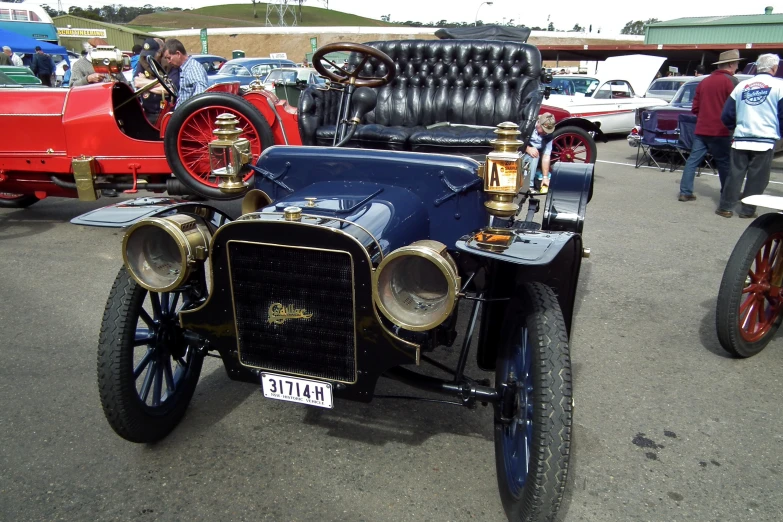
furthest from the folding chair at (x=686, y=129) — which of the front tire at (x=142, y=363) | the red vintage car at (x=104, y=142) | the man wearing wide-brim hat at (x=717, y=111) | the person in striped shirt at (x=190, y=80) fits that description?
the front tire at (x=142, y=363)

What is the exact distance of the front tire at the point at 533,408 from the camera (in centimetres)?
190

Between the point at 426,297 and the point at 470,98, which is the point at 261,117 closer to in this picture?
the point at 470,98

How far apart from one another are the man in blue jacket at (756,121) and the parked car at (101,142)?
4642 millimetres

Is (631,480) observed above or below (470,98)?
below

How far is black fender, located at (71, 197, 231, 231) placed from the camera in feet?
7.68

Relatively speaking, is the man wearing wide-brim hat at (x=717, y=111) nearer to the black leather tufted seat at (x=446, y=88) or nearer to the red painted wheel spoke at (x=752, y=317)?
the black leather tufted seat at (x=446, y=88)

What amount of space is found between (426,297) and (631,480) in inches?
46.1

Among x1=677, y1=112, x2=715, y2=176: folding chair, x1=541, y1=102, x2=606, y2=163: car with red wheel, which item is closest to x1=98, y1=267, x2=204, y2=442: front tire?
x1=541, y1=102, x2=606, y2=163: car with red wheel

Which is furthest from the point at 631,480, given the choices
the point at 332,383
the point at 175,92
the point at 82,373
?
the point at 175,92

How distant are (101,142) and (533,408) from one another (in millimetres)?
4917

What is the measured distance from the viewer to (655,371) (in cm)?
332

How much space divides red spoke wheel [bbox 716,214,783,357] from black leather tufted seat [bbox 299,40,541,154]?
1.98 m

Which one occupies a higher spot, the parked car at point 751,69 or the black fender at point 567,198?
the parked car at point 751,69

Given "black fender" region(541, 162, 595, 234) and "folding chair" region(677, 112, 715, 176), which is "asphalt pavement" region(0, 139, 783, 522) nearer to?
"black fender" region(541, 162, 595, 234)
